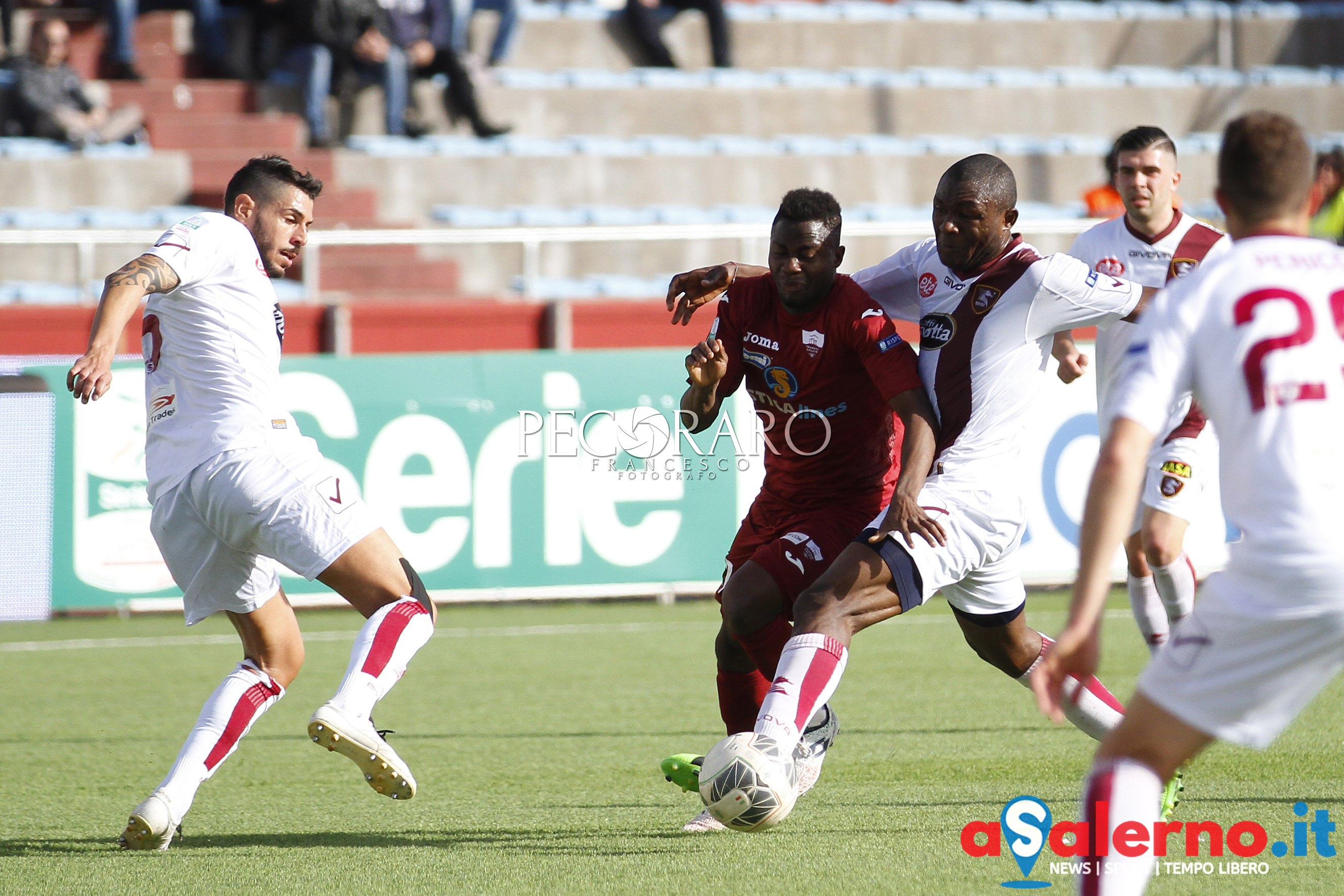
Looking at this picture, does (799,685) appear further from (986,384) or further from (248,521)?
(248,521)

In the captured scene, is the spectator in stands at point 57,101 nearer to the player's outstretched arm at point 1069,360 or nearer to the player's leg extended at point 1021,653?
the player's outstretched arm at point 1069,360

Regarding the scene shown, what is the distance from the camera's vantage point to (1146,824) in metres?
2.88

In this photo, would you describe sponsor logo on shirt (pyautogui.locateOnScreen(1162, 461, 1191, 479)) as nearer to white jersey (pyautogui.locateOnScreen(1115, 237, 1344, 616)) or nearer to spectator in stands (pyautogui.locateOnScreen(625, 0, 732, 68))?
white jersey (pyautogui.locateOnScreen(1115, 237, 1344, 616))

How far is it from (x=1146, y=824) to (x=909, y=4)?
17.3m

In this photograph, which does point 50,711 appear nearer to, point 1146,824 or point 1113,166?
point 1113,166

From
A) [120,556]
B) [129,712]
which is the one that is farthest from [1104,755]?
[120,556]

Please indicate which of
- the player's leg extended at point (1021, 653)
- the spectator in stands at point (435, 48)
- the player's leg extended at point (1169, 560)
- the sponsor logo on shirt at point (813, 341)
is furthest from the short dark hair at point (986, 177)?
the spectator in stands at point (435, 48)

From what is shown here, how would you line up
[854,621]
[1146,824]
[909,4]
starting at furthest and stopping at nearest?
[909,4], [854,621], [1146,824]

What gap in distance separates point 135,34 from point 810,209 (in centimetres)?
1326

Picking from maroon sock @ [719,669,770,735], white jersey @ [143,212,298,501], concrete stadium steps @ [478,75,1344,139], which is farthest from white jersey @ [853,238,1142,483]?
concrete stadium steps @ [478,75,1344,139]

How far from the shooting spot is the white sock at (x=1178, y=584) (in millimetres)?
6336

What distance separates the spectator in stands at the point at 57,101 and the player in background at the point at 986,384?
11.6 m

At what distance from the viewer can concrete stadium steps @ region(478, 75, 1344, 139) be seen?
16.7m

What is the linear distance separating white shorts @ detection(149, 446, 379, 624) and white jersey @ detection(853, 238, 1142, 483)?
185 centimetres
